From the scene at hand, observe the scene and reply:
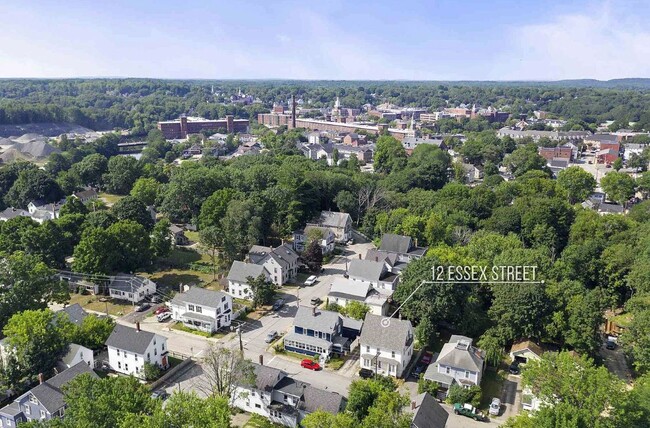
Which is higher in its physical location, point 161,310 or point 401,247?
point 401,247

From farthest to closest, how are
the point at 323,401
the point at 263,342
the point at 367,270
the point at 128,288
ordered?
the point at 367,270, the point at 128,288, the point at 263,342, the point at 323,401

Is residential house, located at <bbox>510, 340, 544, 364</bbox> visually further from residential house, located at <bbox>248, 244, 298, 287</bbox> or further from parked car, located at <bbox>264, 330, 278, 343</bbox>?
residential house, located at <bbox>248, 244, 298, 287</bbox>

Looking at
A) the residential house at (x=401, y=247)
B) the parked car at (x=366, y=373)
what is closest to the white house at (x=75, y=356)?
the parked car at (x=366, y=373)

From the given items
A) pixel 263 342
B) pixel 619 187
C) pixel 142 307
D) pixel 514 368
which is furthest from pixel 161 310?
pixel 619 187

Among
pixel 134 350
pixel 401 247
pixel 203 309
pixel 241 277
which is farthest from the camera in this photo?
pixel 401 247

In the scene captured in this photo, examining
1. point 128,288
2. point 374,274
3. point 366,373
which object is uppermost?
point 374,274

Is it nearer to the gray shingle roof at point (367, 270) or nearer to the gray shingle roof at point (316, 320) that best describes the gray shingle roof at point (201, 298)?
the gray shingle roof at point (316, 320)

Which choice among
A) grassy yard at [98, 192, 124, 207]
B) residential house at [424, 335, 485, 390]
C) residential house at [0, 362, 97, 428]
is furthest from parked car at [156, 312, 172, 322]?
grassy yard at [98, 192, 124, 207]

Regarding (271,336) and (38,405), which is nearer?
(38,405)

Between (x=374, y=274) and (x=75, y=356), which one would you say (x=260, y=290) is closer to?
(x=374, y=274)
